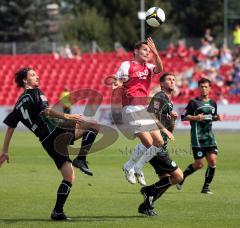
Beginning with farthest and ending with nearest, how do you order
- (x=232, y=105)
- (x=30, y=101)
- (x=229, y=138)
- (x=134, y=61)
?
(x=232, y=105) < (x=229, y=138) < (x=134, y=61) < (x=30, y=101)

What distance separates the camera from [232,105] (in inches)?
1350

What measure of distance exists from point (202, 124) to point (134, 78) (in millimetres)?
2976

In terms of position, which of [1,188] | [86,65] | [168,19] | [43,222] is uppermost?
[43,222]

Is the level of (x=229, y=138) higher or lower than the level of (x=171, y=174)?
lower

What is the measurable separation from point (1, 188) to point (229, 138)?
51.7ft

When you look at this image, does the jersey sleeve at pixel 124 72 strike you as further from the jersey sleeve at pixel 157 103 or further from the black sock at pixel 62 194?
the black sock at pixel 62 194

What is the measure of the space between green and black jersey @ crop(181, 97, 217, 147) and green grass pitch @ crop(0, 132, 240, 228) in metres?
0.95

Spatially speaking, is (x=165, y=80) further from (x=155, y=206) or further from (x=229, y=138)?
(x=229, y=138)

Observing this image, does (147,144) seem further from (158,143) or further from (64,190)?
(64,190)

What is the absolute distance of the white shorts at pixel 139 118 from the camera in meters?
12.7

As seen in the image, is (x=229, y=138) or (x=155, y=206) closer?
(x=155, y=206)

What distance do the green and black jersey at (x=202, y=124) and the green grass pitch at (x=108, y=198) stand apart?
0.95m

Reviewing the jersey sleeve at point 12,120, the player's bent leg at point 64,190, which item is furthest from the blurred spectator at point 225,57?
the jersey sleeve at point 12,120

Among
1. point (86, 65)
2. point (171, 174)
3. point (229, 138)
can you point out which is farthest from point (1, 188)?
point (86, 65)
